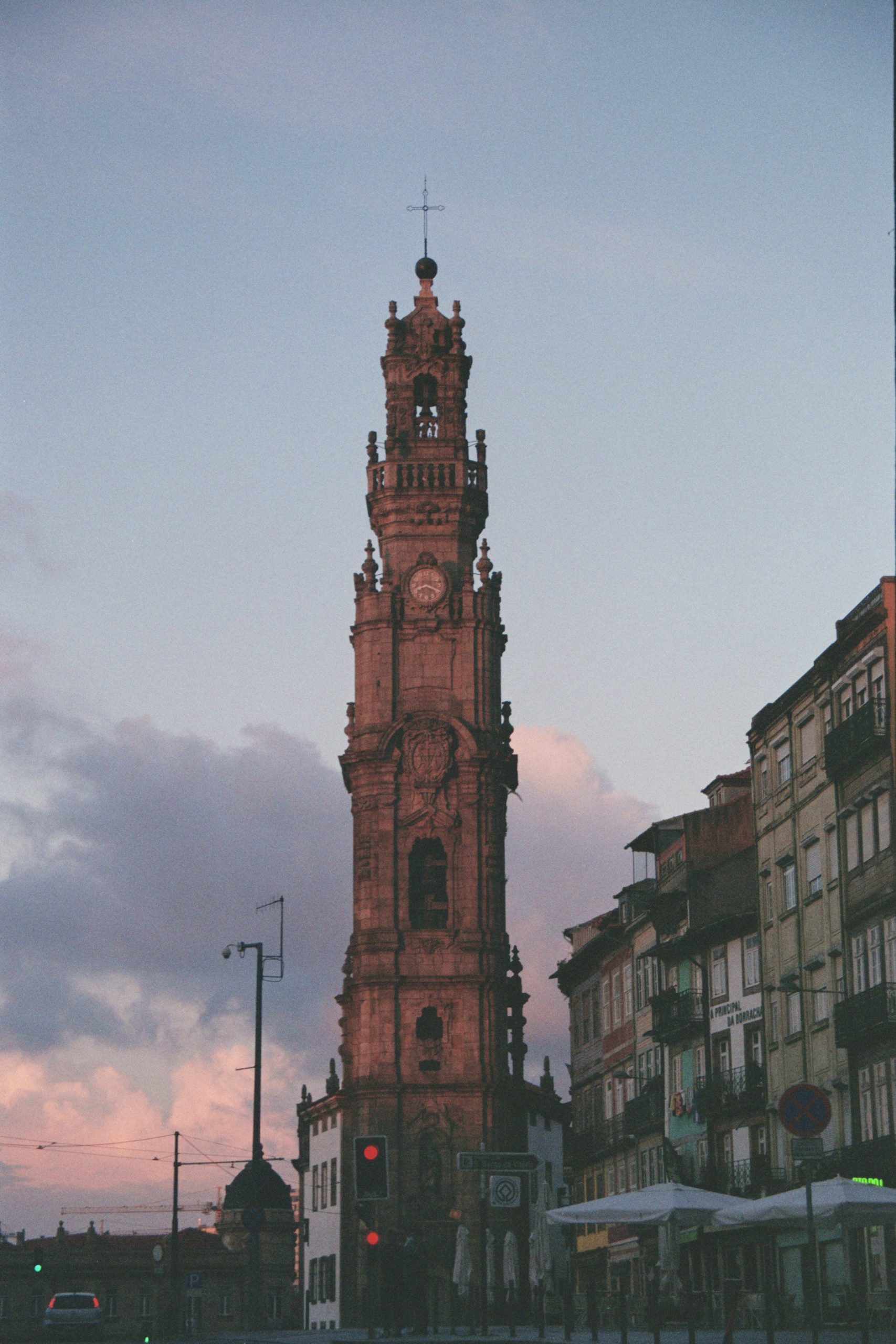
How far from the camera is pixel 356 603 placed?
9288cm

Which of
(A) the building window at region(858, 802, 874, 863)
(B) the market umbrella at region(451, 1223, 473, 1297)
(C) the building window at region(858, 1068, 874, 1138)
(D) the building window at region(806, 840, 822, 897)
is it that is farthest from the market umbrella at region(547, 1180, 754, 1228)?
(B) the market umbrella at region(451, 1223, 473, 1297)

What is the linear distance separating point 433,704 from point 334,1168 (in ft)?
79.3

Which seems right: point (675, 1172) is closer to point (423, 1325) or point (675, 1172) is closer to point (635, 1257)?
point (635, 1257)

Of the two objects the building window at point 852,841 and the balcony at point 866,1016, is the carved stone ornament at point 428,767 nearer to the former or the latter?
the building window at point 852,841

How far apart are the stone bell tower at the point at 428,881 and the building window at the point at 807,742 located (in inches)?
1246

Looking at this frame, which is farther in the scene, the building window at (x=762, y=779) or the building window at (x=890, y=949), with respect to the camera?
the building window at (x=762, y=779)

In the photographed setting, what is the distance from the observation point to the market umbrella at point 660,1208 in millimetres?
39156

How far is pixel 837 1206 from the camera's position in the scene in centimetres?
3312

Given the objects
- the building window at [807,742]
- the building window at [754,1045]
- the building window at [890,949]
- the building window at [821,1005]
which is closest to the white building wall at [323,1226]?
the building window at [754,1045]

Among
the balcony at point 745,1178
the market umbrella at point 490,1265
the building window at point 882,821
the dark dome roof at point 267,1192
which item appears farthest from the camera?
the dark dome roof at point 267,1192

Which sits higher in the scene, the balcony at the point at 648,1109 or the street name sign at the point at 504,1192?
the balcony at the point at 648,1109

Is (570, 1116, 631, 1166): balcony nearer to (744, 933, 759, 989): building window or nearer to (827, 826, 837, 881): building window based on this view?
(744, 933, 759, 989): building window

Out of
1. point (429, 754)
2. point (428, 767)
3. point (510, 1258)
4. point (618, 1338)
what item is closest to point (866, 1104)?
point (618, 1338)

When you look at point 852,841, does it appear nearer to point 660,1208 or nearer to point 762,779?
point 762,779
